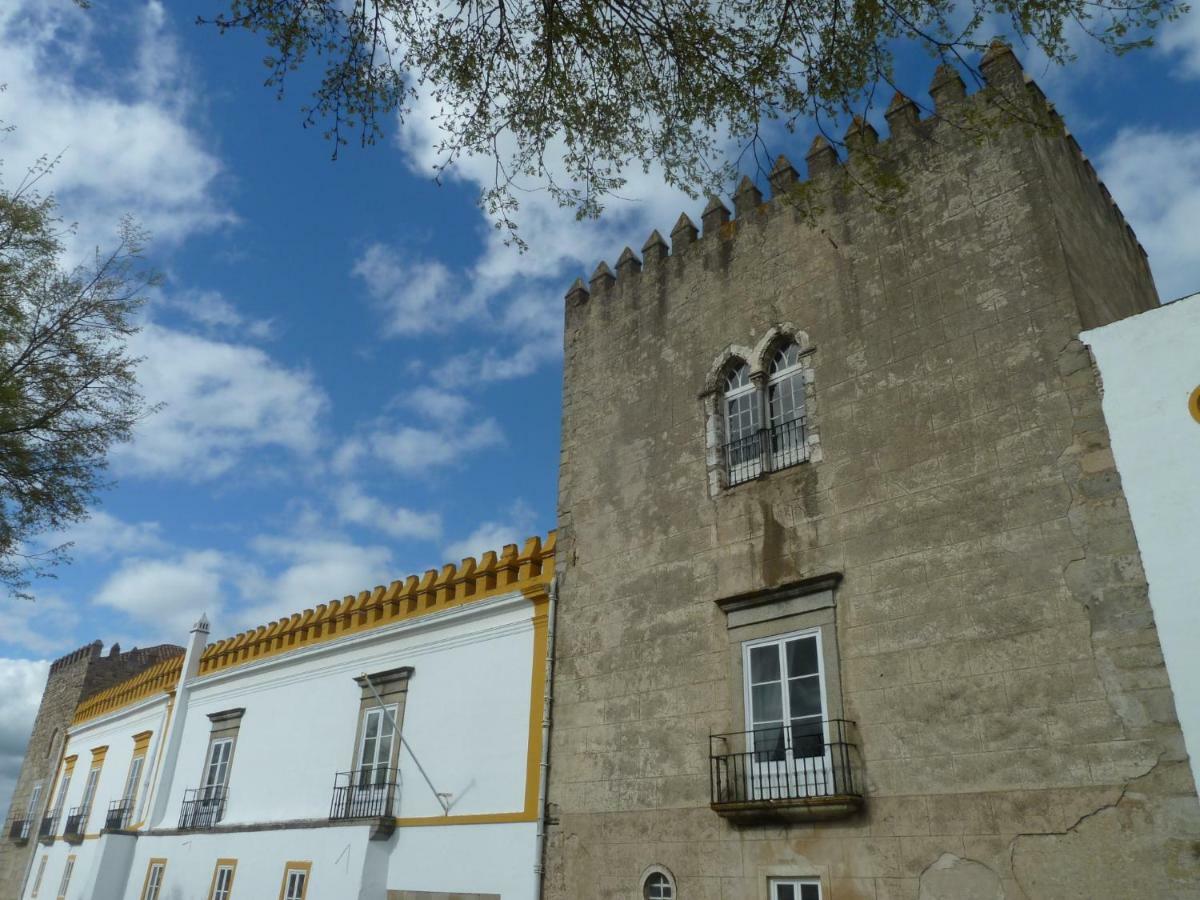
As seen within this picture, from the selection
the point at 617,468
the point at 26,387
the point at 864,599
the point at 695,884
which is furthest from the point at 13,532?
the point at 864,599

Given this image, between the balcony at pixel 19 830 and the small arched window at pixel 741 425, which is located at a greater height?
the small arched window at pixel 741 425

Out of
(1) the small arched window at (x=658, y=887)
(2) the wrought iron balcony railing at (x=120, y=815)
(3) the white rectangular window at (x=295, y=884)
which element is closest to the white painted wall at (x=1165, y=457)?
(1) the small arched window at (x=658, y=887)

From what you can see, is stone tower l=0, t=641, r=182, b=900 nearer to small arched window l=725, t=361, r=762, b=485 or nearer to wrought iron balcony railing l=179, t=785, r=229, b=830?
wrought iron balcony railing l=179, t=785, r=229, b=830

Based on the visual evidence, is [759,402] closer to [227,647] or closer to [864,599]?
[864,599]

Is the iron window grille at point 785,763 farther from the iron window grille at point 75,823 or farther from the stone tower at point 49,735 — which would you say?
the stone tower at point 49,735

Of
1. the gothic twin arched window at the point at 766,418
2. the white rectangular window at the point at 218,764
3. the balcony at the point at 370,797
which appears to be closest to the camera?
the gothic twin arched window at the point at 766,418

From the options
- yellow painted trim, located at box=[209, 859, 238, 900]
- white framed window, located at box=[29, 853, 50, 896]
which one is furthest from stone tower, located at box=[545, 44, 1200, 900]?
white framed window, located at box=[29, 853, 50, 896]

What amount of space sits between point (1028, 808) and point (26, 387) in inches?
463

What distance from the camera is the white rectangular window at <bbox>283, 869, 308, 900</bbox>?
1370 centimetres

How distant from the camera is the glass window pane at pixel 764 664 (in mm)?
9609

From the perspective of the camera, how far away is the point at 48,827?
25.2m

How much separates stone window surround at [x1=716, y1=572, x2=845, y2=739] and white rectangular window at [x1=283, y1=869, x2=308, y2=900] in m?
7.82

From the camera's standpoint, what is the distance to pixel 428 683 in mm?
13734

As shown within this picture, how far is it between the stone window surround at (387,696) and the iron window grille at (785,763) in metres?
5.93
